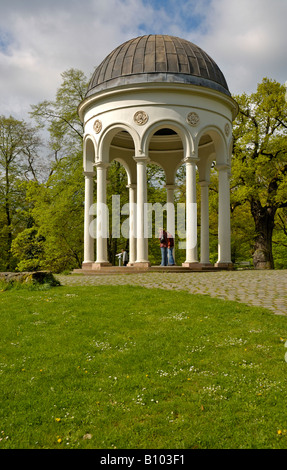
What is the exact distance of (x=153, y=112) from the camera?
60.6 ft

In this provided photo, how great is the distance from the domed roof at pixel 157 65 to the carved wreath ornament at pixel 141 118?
1.36 meters

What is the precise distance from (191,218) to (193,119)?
4.51 m

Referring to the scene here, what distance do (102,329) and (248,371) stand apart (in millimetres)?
2839

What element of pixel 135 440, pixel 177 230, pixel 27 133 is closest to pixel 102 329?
pixel 135 440

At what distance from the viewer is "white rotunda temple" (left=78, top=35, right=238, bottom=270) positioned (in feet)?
60.5

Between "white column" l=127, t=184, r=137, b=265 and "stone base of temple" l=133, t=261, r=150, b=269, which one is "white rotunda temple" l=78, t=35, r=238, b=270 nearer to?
"stone base of temple" l=133, t=261, r=150, b=269

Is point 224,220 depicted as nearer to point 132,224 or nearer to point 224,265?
point 224,265

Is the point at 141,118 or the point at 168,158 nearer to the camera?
the point at 141,118

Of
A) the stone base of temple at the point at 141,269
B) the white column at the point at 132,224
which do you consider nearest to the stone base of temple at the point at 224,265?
the stone base of temple at the point at 141,269

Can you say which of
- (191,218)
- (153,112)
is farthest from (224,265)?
(153,112)

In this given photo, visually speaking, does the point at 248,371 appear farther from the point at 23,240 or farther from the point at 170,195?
the point at 23,240

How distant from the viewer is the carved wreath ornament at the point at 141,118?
18531 millimetres

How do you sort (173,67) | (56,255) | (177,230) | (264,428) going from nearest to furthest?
(264,428)
(173,67)
(56,255)
(177,230)
